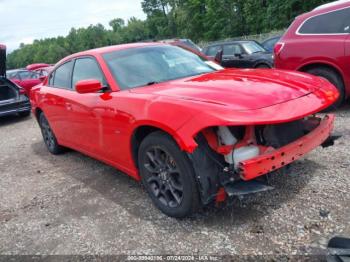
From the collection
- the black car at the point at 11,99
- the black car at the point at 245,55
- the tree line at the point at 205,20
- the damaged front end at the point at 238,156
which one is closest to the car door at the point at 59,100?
the damaged front end at the point at 238,156

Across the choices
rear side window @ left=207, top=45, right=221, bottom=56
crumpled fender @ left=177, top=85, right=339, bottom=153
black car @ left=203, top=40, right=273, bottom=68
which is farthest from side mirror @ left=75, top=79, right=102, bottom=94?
rear side window @ left=207, top=45, right=221, bottom=56

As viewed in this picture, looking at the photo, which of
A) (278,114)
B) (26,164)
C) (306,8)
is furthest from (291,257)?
(306,8)

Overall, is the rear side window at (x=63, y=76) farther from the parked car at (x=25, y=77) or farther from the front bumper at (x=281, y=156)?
the parked car at (x=25, y=77)

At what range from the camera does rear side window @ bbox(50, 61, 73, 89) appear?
5285mm

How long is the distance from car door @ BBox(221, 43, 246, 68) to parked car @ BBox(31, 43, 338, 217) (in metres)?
7.91

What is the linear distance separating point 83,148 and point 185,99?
2157 mm

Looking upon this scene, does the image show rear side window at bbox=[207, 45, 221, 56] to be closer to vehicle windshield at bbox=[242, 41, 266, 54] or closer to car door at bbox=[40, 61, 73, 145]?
vehicle windshield at bbox=[242, 41, 266, 54]

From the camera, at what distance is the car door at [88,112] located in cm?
419

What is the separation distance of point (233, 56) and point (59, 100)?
863 cm

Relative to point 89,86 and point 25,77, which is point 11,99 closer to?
point 25,77

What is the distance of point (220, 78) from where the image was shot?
12.7ft

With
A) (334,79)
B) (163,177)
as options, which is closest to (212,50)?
(334,79)

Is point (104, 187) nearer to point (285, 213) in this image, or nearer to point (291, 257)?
point (285, 213)

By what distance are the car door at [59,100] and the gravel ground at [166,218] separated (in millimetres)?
750
